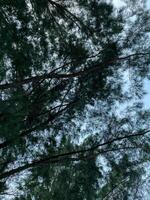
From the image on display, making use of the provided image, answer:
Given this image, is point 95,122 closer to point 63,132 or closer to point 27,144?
point 63,132

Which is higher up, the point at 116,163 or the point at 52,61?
the point at 52,61

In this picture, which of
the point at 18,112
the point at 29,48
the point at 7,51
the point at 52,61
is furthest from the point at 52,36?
the point at 18,112

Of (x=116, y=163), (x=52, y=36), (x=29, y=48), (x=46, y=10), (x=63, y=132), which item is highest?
(x=46, y=10)

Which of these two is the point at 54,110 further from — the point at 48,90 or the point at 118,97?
the point at 118,97

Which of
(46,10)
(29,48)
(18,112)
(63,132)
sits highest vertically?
(46,10)

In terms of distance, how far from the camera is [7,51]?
5344 mm

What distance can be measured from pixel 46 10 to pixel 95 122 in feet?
6.59

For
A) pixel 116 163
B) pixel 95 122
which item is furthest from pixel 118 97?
pixel 116 163

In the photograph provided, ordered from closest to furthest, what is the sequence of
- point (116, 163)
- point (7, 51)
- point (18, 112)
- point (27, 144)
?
point (18, 112) → point (7, 51) → point (27, 144) → point (116, 163)

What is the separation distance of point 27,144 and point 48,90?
0.89m

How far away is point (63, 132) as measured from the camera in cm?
687

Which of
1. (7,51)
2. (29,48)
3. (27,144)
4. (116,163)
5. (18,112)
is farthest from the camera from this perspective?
(116,163)

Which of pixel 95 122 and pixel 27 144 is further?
pixel 95 122

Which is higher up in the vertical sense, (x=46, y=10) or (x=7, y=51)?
(x=46, y=10)
